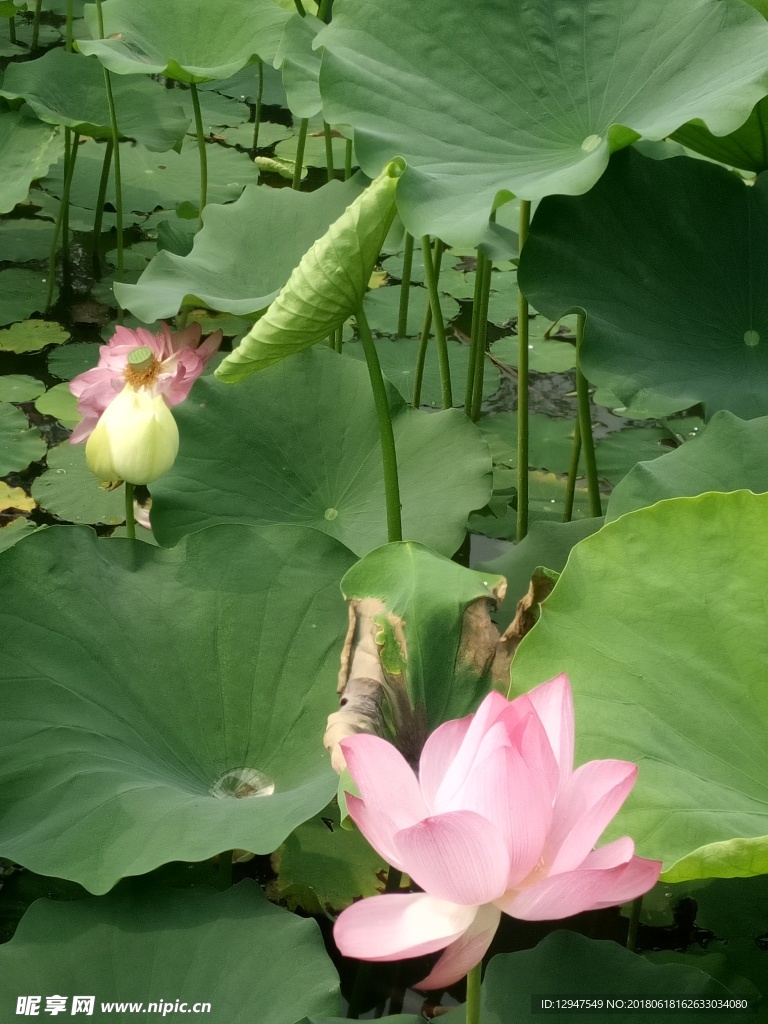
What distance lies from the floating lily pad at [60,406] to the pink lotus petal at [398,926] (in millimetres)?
1643

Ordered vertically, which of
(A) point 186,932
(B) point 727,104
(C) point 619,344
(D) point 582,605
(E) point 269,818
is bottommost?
(A) point 186,932

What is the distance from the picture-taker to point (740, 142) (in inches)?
55.8

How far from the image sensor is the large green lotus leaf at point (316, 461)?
1.34 metres

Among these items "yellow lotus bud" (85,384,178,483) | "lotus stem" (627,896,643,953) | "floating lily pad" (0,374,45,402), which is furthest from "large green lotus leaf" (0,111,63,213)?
"lotus stem" (627,896,643,953)

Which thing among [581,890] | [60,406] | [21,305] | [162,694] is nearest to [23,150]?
[21,305]

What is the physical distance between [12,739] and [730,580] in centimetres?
69

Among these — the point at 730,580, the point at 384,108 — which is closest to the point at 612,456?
the point at 384,108

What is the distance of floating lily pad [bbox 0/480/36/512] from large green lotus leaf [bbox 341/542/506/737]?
1069 millimetres

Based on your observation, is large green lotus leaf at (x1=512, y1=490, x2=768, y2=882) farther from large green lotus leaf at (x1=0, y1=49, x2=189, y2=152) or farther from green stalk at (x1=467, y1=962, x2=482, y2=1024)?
large green lotus leaf at (x1=0, y1=49, x2=189, y2=152)

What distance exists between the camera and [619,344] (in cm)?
127

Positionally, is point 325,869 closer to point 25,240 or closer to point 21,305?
point 21,305

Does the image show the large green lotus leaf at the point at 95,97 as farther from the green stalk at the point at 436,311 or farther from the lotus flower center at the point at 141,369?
the lotus flower center at the point at 141,369

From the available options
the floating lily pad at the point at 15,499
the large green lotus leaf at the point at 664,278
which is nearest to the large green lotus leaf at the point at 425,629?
the large green lotus leaf at the point at 664,278

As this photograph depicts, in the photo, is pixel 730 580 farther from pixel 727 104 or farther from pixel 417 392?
pixel 417 392
